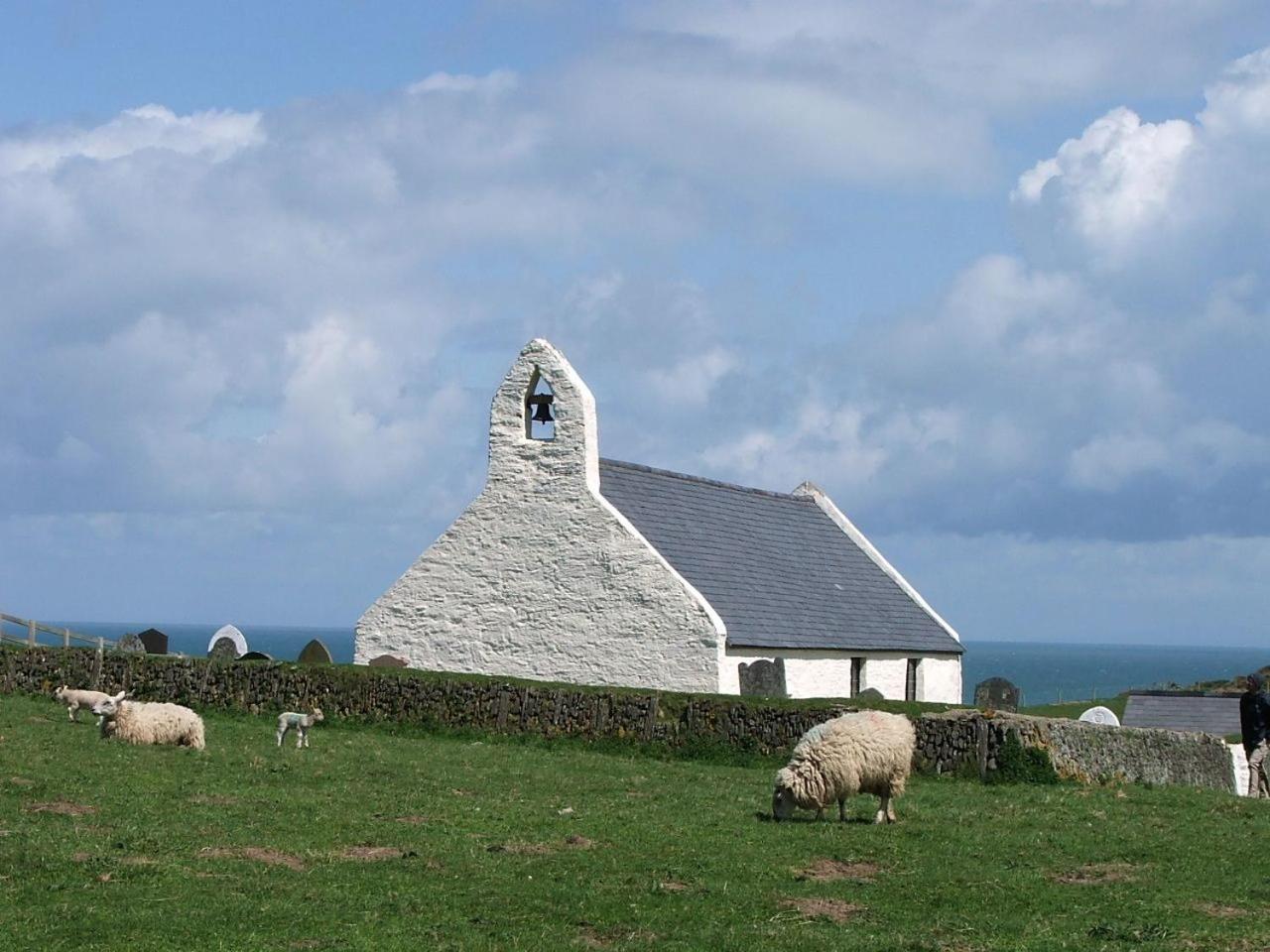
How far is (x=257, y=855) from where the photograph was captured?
56.0 ft

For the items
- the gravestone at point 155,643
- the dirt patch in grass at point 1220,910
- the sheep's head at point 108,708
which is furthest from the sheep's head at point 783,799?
the gravestone at point 155,643

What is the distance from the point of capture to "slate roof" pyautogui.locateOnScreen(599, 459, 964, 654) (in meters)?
40.1

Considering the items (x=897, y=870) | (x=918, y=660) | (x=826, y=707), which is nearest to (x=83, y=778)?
(x=897, y=870)

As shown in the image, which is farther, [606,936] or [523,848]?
[523,848]

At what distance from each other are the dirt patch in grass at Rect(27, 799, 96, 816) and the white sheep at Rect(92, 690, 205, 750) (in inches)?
275

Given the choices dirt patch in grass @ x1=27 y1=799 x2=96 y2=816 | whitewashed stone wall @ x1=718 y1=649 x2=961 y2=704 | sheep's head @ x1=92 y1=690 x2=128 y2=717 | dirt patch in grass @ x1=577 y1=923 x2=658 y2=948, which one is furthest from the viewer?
whitewashed stone wall @ x1=718 y1=649 x2=961 y2=704

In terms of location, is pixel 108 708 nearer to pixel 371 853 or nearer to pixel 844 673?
Answer: pixel 371 853

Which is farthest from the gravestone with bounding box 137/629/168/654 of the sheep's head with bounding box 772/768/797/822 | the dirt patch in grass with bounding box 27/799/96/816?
the sheep's head with bounding box 772/768/797/822

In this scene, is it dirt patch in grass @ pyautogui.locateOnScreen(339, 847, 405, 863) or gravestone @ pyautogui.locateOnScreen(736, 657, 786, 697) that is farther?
gravestone @ pyautogui.locateOnScreen(736, 657, 786, 697)

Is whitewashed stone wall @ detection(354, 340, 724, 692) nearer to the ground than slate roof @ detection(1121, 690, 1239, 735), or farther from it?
farther from it

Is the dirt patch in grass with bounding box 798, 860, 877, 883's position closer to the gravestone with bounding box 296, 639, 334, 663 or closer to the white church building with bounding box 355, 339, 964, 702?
the white church building with bounding box 355, 339, 964, 702

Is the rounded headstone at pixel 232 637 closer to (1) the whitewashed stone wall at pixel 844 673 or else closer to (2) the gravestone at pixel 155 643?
(2) the gravestone at pixel 155 643

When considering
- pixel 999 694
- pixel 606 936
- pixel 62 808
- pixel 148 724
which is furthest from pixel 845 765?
pixel 999 694

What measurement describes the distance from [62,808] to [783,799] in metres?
9.04
